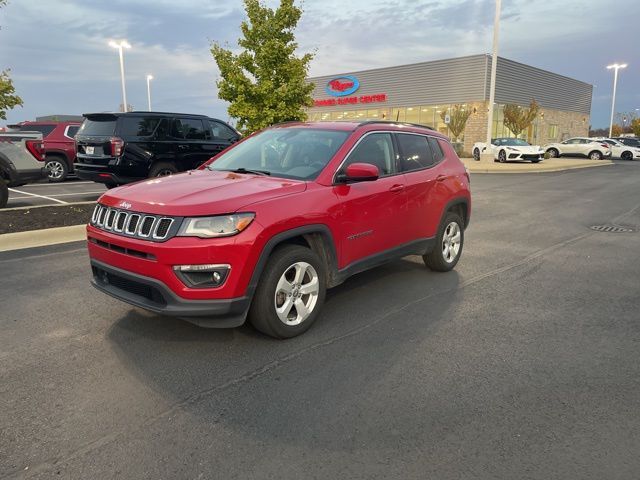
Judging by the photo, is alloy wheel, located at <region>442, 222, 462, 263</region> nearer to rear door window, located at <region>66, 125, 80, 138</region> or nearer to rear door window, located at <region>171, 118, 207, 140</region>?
rear door window, located at <region>171, 118, 207, 140</region>

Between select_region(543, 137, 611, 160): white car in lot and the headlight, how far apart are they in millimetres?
38182

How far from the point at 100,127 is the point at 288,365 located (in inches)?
360

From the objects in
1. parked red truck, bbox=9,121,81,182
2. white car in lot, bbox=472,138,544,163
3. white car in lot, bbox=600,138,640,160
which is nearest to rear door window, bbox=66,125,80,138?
parked red truck, bbox=9,121,81,182

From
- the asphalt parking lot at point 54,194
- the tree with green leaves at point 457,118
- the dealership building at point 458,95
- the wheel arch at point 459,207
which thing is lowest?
the asphalt parking lot at point 54,194

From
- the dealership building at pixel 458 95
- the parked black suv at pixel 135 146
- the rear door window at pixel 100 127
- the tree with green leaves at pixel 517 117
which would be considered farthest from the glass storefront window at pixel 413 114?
the rear door window at pixel 100 127

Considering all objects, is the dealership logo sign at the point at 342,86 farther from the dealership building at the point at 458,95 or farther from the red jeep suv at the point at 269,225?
the red jeep suv at the point at 269,225

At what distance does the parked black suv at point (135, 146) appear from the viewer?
10492 millimetres

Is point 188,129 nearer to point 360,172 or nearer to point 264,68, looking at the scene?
point 264,68

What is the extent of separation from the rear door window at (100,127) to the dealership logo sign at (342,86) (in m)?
39.7

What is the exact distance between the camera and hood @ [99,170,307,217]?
3514 millimetres

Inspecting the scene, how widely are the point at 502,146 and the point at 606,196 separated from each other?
16153 millimetres

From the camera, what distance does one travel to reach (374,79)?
4650 centimetres

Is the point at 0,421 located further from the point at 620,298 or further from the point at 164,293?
the point at 620,298

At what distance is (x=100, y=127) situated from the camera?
427 inches
